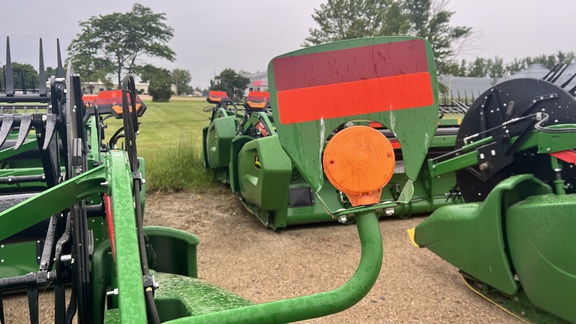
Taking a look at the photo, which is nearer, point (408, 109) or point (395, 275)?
point (408, 109)

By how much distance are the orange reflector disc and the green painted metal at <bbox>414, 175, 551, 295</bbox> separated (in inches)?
69.9

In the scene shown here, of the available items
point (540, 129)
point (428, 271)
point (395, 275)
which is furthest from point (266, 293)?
point (540, 129)

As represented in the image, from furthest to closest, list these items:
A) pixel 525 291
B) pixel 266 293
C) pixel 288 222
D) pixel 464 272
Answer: pixel 288 222 → pixel 266 293 → pixel 464 272 → pixel 525 291

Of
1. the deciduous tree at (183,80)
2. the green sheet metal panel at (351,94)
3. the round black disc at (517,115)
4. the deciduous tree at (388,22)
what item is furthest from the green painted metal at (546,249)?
the deciduous tree at (183,80)

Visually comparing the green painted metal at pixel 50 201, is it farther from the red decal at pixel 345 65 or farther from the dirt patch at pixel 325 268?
the dirt patch at pixel 325 268

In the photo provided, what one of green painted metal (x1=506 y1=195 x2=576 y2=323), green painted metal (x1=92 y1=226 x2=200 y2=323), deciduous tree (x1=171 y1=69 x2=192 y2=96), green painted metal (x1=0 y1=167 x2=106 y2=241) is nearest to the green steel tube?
green painted metal (x1=0 y1=167 x2=106 y2=241)

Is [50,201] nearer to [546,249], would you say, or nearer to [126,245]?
[126,245]

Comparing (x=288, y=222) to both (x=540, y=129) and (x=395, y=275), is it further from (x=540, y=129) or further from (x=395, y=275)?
(x=540, y=129)

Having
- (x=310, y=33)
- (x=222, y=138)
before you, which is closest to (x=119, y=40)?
(x=310, y=33)

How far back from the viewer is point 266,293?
11.5 ft

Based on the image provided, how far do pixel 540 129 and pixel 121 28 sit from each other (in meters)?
36.5

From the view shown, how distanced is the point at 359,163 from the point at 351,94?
6.8 inches

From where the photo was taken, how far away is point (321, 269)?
3879mm

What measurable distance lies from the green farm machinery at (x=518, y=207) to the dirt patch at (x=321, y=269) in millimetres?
308
